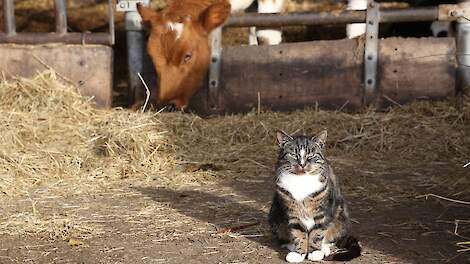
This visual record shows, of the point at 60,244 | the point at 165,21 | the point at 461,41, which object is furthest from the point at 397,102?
the point at 60,244

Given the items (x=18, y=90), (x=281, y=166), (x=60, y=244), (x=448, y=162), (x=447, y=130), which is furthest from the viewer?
(x=18, y=90)

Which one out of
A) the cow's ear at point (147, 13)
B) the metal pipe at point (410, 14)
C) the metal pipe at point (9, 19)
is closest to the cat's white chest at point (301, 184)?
the cow's ear at point (147, 13)

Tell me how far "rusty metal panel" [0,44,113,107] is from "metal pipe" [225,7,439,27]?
117 cm

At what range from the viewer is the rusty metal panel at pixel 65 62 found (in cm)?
755

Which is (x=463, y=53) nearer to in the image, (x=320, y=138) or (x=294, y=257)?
(x=320, y=138)

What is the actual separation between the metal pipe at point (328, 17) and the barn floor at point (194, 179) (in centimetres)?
84

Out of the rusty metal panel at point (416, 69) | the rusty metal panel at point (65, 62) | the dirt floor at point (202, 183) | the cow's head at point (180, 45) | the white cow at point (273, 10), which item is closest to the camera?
the dirt floor at point (202, 183)

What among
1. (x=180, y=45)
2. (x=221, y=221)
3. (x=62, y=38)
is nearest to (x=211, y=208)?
(x=221, y=221)

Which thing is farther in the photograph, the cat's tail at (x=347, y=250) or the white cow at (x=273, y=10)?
the white cow at (x=273, y=10)

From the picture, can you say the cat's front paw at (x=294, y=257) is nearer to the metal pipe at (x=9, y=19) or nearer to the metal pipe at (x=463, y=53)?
the metal pipe at (x=463, y=53)

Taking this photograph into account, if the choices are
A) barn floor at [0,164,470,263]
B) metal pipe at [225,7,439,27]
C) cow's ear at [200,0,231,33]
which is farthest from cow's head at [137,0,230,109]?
barn floor at [0,164,470,263]

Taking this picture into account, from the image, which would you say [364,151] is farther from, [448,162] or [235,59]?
[235,59]

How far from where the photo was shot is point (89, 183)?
571 cm

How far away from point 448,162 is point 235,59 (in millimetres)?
2289
